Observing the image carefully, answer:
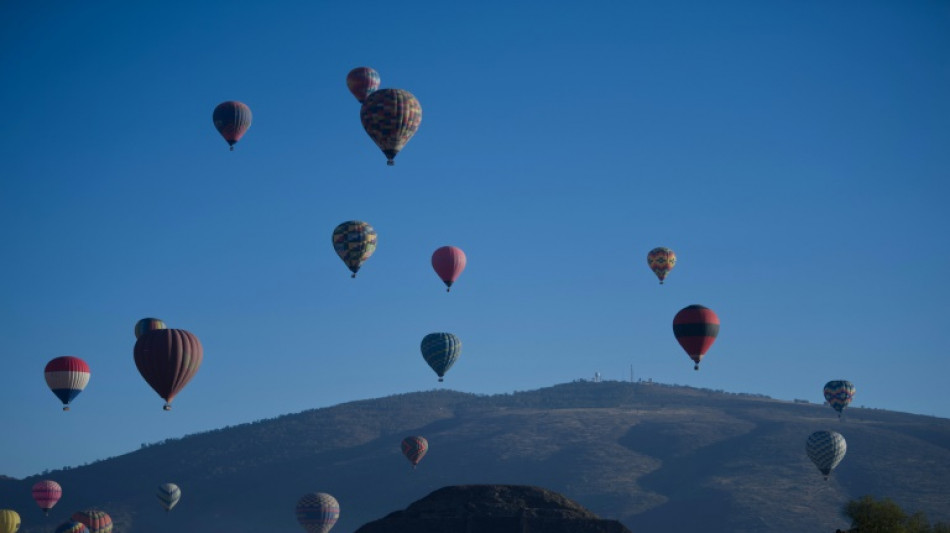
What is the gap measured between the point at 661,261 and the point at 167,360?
46.0 m

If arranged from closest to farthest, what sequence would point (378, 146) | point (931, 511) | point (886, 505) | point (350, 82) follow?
1. point (886, 505)
2. point (378, 146)
3. point (350, 82)
4. point (931, 511)

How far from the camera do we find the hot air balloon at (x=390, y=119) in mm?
73312

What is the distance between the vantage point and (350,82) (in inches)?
3430

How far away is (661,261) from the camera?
330 ft

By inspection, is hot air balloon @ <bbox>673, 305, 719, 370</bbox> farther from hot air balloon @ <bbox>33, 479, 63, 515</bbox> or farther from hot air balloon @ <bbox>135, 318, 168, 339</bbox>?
hot air balloon @ <bbox>33, 479, 63, 515</bbox>

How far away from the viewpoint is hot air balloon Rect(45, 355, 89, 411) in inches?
3292

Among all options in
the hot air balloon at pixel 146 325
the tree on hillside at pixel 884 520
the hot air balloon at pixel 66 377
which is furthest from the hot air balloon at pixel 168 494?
the tree on hillside at pixel 884 520

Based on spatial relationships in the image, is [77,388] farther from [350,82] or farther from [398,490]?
[398,490]

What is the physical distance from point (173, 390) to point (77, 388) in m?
21.3

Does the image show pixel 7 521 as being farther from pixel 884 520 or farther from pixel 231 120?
pixel 884 520

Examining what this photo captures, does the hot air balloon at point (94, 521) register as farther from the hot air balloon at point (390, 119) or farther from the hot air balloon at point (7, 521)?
the hot air balloon at point (390, 119)

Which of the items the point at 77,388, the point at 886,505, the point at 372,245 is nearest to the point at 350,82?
the point at 372,245

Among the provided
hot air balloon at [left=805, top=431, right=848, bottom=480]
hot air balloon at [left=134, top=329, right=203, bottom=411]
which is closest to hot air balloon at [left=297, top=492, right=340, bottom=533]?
hot air balloon at [left=805, top=431, right=848, bottom=480]

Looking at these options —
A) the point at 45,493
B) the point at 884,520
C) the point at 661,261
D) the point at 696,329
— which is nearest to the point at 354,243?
the point at 696,329
